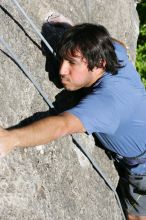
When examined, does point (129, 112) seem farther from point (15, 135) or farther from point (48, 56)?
point (15, 135)

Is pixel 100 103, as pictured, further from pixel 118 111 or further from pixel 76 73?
pixel 76 73

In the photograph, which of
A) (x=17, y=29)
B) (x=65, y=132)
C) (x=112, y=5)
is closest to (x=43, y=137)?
(x=65, y=132)

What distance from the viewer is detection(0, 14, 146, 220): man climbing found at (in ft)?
7.66

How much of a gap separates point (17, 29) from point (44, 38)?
23cm

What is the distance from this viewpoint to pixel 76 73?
8.89 ft

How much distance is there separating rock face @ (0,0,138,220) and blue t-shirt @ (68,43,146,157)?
0.26 meters

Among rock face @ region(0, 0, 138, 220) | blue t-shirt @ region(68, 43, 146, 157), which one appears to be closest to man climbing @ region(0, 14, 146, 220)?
blue t-shirt @ region(68, 43, 146, 157)

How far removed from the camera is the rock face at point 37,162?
7.83ft

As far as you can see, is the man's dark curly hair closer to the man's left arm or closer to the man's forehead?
the man's forehead

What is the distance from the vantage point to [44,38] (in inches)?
114

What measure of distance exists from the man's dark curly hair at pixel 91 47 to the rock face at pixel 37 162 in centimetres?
24

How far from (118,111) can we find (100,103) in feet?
0.55

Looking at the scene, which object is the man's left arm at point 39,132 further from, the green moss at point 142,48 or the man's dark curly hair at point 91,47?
the green moss at point 142,48

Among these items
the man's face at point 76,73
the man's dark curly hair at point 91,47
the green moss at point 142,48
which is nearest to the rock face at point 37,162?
the man's face at point 76,73
